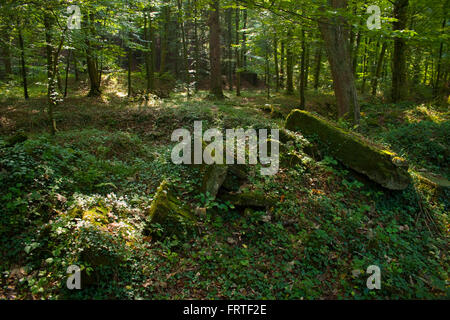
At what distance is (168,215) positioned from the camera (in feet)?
15.4

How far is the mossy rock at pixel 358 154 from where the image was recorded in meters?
6.10

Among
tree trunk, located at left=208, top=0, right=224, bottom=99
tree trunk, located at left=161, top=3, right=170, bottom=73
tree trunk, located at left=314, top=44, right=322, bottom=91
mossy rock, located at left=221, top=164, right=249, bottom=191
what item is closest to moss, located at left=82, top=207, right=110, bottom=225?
mossy rock, located at left=221, top=164, right=249, bottom=191

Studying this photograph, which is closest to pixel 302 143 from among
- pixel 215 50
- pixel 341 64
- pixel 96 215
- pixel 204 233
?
pixel 204 233

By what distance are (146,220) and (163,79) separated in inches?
743

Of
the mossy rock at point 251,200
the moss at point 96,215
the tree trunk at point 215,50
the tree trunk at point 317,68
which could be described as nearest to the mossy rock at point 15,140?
the moss at point 96,215

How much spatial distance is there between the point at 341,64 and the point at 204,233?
8.42 m

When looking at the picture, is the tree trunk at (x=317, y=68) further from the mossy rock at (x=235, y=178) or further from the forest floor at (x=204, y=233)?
the mossy rock at (x=235, y=178)

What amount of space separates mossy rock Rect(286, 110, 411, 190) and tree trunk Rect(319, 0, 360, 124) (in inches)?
138

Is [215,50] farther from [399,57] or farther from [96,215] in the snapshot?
[96,215]

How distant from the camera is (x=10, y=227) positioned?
4133 mm

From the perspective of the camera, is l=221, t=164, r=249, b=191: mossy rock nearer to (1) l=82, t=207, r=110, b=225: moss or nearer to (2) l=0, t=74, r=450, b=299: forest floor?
(2) l=0, t=74, r=450, b=299: forest floor

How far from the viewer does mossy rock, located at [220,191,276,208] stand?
5258 mm
